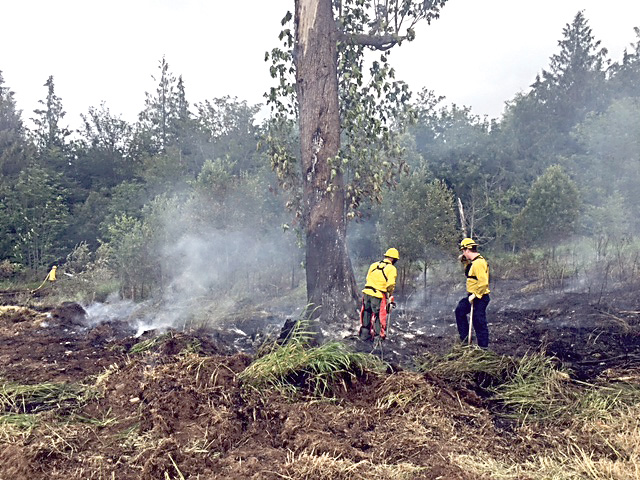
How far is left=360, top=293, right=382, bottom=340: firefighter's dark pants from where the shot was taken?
7.50 m

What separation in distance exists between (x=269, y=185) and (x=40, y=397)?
620 cm

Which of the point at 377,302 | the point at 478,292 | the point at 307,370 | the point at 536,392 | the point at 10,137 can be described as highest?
the point at 10,137

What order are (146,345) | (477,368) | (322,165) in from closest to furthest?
(477,368)
(146,345)
(322,165)

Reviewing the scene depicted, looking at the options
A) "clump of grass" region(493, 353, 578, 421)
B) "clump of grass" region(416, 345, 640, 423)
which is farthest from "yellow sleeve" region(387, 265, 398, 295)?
"clump of grass" region(493, 353, 578, 421)

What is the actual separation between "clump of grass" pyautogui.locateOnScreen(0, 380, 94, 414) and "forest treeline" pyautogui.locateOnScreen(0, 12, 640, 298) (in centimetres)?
466

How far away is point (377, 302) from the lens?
749cm

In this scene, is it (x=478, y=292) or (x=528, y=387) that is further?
(x=478, y=292)

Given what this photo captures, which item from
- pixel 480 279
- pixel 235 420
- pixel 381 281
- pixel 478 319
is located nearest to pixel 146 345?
pixel 235 420

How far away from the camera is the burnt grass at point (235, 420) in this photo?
3451 millimetres

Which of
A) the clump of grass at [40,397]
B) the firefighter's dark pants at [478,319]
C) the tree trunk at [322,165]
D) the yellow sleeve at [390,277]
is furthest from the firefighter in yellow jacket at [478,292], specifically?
the clump of grass at [40,397]

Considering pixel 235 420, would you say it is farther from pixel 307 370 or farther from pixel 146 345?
A: pixel 146 345

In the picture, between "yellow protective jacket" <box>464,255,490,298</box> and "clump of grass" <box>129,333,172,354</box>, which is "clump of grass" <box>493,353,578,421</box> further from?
"clump of grass" <box>129,333,172,354</box>

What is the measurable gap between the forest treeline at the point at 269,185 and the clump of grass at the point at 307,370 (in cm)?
380

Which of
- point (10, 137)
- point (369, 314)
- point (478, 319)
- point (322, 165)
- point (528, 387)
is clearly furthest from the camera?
point (10, 137)
